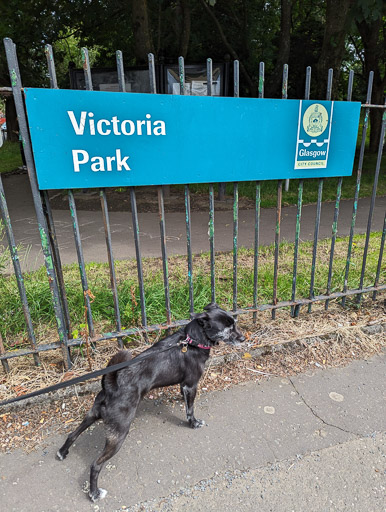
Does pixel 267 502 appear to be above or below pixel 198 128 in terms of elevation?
below

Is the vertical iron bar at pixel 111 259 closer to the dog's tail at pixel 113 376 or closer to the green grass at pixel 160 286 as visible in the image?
the green grass at pixel 160 286

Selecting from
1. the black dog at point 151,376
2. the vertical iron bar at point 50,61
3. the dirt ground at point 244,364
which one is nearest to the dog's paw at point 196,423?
the black dog at point 151,376

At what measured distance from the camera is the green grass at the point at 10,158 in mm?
15695

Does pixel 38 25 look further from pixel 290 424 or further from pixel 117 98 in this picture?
pixel 290 424

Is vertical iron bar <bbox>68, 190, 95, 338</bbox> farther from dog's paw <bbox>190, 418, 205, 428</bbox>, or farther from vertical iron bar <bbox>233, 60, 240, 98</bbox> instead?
vertical iron bar <bbox>233, 60, 240, 98</bbox>

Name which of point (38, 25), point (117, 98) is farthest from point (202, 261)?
point (38, 25)

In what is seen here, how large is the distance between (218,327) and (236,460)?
2.62 ft

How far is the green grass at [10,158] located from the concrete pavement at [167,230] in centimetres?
797

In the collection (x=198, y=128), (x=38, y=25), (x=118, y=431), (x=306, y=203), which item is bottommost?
(x=306, y=203)

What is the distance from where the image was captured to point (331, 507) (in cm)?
198

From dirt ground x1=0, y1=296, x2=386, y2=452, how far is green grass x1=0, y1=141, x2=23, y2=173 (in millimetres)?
14027

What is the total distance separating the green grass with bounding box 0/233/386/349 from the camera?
343 centimetres

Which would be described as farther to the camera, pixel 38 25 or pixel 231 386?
pixel 38 25

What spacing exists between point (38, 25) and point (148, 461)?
1596cm
